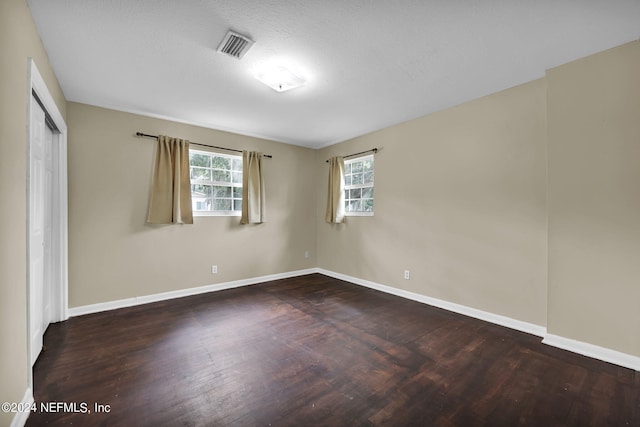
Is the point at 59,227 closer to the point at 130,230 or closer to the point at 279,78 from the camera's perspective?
the point at 130,230

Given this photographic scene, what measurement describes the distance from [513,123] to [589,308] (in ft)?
5.99

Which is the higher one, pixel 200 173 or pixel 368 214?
pixel 200 173

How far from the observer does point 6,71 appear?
Answer: 133 centimetres

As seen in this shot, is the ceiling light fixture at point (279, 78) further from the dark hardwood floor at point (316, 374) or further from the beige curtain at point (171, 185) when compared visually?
the dark hardwood floor at point (316, 374)

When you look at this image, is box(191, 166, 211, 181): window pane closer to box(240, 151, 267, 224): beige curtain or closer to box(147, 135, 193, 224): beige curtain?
box(147, 135, 193, 224): beige curtain

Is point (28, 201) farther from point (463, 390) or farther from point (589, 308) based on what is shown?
point (589, 308)

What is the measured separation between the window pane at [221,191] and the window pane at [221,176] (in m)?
0.13

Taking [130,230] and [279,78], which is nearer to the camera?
[279,78]

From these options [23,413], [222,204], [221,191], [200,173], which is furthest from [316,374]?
[200,173]

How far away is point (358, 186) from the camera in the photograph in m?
4.50

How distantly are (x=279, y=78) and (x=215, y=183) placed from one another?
2184 millimetres

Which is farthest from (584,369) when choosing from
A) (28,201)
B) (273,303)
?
(28,201)

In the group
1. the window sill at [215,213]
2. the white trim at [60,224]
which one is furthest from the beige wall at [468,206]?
the white trim at [60,224]

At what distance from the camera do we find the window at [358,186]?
4.33 m
